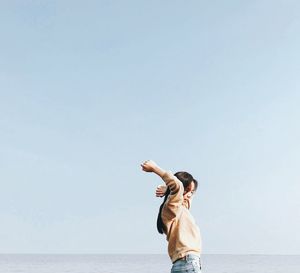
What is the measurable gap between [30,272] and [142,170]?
237 ft

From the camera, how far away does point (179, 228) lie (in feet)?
16.9

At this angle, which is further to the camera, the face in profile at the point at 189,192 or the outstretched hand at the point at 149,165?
the face in profile at the point at 189,192

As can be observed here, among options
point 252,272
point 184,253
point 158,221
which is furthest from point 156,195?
point 252,272

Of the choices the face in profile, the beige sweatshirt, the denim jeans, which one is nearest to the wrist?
the beige sweatshirt

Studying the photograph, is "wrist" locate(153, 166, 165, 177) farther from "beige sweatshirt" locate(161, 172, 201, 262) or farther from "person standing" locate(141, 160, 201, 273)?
"beige sweatshirt" locate(161, 172, 201, 262)

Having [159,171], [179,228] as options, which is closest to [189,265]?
[179,228]

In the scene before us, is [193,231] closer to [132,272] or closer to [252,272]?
[252,272]

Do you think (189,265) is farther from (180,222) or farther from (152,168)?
(152,168)

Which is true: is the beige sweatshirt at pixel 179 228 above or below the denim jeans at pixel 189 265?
above

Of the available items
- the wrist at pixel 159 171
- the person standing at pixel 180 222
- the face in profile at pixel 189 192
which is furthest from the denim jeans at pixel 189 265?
the wrist at pixel 159 171

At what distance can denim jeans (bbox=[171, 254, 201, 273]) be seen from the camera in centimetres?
502

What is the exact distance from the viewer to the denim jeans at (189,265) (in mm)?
5023

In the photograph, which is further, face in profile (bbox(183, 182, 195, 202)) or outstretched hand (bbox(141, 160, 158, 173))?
face in profile (bbox(183, 182, 195, 202))

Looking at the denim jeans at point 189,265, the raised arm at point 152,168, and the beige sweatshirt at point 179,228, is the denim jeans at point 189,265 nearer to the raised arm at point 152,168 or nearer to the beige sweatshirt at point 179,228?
the beige sweatshirt at point 179,228
